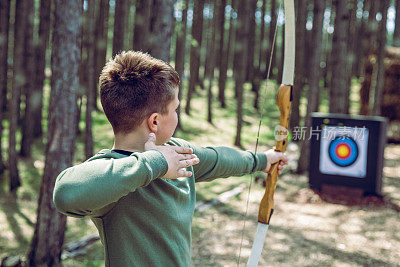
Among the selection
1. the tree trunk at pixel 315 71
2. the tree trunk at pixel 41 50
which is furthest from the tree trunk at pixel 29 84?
the tree trunk at pixel 315 71

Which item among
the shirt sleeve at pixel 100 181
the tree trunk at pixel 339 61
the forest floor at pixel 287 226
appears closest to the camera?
the shirt sleeve at pixel 100 181

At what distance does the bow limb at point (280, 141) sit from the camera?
1800 mm

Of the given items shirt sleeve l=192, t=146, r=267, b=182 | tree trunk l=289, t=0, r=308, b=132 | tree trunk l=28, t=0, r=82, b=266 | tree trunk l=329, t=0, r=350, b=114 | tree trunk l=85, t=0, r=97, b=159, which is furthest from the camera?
tree trunk l=289, t=0, r=308, b=132

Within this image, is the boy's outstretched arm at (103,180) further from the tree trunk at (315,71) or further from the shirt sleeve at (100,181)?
the tree trunk at (315,71)

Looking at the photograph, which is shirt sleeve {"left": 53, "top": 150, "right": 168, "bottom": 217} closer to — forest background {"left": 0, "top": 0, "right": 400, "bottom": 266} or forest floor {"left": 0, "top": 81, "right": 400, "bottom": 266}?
forest background {"left": 0, "top": 0, "right": 400, "bottom": 266}

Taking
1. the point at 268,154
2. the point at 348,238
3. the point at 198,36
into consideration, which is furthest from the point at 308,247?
the point at 198,36

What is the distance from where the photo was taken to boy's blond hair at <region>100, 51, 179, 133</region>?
1245 mm

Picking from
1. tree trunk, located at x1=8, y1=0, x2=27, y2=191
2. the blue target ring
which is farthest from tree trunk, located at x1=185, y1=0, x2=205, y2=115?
the blue target ring

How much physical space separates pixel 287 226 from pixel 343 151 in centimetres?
155

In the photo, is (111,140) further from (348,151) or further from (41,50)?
(348,151)

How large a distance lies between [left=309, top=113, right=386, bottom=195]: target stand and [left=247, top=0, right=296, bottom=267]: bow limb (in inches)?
149

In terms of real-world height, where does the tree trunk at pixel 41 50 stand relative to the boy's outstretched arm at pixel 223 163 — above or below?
above

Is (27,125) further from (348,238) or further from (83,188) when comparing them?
(83,188)

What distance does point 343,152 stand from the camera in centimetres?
562
